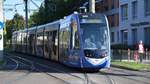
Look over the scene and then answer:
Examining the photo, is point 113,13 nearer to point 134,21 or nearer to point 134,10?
point 134,10

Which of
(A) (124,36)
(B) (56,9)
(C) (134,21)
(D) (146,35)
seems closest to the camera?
(D) (146,35)

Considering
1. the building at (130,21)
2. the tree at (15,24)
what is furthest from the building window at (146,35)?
the tree at (15,24)

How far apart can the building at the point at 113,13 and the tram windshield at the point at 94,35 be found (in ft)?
138

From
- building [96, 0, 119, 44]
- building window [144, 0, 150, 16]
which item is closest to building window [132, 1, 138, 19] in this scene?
building window [144, 0, 150, 16]

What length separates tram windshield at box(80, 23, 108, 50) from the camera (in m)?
27.0

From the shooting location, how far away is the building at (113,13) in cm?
7250

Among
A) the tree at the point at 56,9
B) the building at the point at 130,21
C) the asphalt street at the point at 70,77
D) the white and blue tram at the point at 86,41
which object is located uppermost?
the tree at the point at 56,9

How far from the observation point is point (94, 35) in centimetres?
2727

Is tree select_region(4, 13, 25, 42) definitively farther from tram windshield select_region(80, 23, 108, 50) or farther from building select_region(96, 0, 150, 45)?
tram windshield select_region(80, 23, 108, 50)

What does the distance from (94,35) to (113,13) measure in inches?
1887

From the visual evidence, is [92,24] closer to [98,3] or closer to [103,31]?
[103,31]

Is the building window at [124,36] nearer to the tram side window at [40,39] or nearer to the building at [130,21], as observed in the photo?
the building at [130,21]

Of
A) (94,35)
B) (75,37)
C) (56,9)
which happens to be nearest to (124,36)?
(56,9)

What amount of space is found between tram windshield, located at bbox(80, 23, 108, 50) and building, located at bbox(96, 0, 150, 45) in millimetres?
28783
